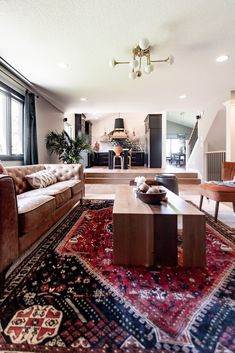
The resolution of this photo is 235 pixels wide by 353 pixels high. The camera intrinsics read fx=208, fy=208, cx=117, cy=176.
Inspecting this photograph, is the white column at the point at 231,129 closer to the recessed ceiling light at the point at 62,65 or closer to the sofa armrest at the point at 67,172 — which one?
the sofa armrest at the point at 67,172

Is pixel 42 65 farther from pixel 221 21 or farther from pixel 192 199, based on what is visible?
pixel 192 199

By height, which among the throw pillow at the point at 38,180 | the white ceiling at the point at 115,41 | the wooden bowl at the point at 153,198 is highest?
the white ceiling at the point at 115,41

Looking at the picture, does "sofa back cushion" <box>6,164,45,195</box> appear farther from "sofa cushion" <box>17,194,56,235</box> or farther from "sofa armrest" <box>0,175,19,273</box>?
→ "sofa armrest" <box>0,175,19,273</box>

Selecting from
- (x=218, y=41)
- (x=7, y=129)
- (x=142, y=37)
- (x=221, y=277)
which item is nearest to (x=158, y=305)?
(x=221, y=277)

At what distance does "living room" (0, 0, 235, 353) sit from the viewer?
1.08 metres

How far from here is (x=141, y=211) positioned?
1.72 m

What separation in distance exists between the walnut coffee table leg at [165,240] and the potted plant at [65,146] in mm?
4221

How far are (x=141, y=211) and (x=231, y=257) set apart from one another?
900mm

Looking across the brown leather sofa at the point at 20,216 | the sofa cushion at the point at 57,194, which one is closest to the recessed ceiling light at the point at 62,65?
the brown leather sofa at the point at 20,216

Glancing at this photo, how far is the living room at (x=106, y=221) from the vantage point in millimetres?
1075

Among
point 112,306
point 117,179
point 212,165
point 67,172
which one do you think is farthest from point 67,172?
point 212,165

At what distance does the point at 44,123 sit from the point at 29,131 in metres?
1.18

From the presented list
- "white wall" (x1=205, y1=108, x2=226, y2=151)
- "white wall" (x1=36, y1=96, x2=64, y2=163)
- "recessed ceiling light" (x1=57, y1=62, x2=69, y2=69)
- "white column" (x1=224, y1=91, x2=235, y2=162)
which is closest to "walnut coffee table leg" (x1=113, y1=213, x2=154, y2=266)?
"recessed ceiling light" (x1=57, y1=62, x2=69, y2=69)

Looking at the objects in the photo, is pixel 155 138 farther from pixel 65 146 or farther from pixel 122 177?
pixel 65 146
